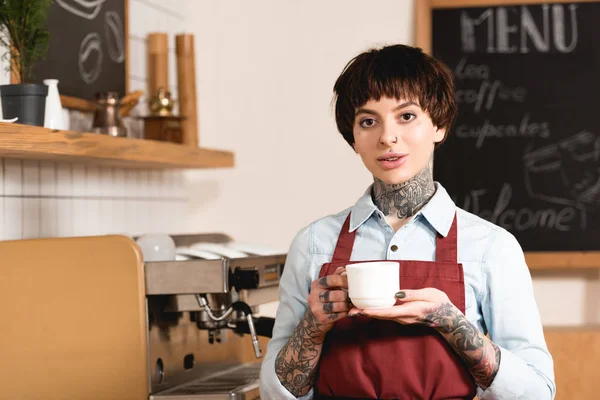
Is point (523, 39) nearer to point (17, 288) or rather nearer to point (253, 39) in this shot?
point (253, 39)

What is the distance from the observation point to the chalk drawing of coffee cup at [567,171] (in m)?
3.08

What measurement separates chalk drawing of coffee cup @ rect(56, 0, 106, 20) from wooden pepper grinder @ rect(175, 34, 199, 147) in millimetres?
406

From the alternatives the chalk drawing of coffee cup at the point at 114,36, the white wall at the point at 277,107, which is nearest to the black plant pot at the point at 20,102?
the chalk drawing of coffee cup at the point at 114,36

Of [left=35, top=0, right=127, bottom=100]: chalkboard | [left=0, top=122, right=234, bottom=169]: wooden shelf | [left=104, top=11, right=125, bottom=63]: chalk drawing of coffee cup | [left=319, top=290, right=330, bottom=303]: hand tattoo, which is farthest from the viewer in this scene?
[left=104, top=11, right=125, bottom=63]: chalk drawing of coffee cup

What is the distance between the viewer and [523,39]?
3.12m

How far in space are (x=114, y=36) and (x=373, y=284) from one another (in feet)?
5.88

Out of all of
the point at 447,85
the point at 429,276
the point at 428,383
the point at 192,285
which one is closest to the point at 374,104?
the point at 447,85

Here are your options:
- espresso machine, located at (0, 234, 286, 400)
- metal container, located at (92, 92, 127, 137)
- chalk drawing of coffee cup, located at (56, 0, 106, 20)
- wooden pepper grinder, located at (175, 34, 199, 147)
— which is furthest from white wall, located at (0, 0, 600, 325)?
espresso machine, located at (0, 234, 286, 400)

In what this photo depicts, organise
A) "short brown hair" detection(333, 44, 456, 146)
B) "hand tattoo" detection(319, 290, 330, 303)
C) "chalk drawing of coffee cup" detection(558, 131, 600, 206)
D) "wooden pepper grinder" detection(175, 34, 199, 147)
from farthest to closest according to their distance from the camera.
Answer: "chalk drawing of coffee cup" detection(558, 131, 600, 206)
"wooden pepper grinder" detection(175, 34, 199, 147)
"short brown hair" detection(333, 44, 456, 146)
"hand tattoo" detection(319, 290, 330, 303)

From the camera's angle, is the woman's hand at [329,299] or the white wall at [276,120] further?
A: the white wall at [276,120]

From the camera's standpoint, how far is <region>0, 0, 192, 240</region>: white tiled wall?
219 cm

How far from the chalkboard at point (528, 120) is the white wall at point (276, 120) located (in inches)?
7.1

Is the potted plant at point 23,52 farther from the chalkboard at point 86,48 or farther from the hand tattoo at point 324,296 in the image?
the hand tattoo at point 324,296

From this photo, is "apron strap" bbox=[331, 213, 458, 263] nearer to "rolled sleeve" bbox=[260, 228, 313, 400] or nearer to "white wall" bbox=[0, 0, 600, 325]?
"rolled sleeve" bbox=[260, 228, 313, 400]
